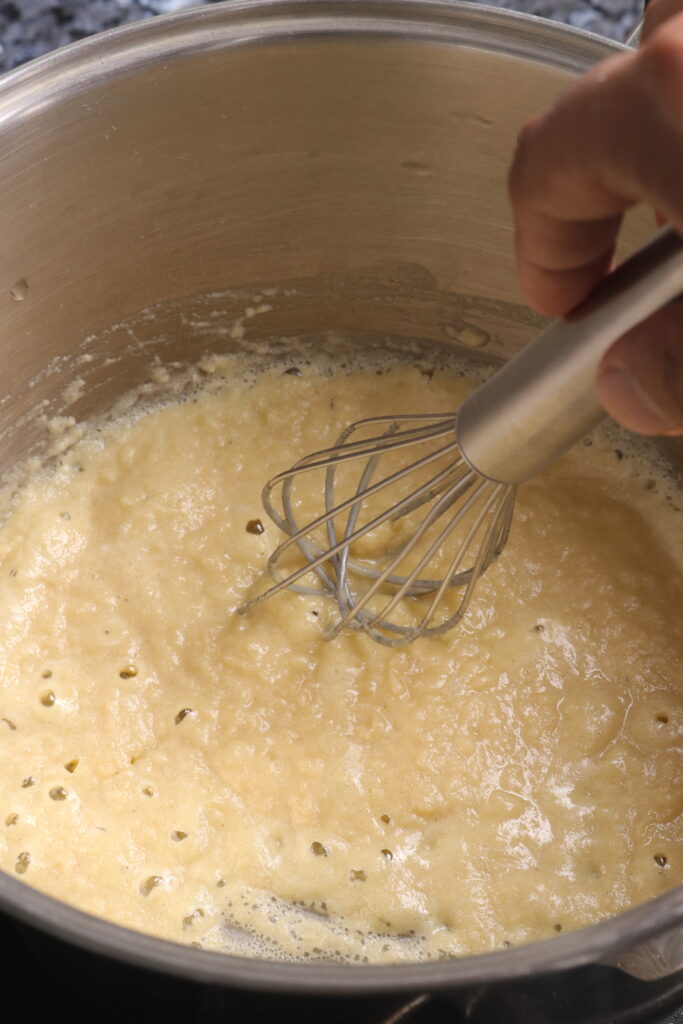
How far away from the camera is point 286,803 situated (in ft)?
3.78

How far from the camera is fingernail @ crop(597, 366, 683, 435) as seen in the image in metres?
0.66

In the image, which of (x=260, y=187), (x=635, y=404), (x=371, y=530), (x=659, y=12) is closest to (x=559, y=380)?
(x=635, y=404)

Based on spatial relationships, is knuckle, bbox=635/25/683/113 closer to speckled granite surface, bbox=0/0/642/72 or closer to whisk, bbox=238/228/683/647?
whisk, bbox=238/228/683/647

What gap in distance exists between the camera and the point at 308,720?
3.96 ft

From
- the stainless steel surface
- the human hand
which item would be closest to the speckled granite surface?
the stainless steel surface

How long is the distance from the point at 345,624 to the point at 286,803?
0.69ft

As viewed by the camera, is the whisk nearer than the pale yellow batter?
Yes

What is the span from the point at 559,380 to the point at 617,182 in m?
Answer: 0.16

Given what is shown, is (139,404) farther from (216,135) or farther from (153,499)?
(216,135)

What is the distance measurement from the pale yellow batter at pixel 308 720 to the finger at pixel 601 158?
0.63m

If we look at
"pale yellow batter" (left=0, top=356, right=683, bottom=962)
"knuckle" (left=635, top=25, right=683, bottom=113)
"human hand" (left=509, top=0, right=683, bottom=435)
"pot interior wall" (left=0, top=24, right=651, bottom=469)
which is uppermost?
"knuckle" (left=635, top=25, right=683, bottom=113)

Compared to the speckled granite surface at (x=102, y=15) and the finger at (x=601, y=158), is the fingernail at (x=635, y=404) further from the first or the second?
the speckled granite surface at (x=102, y=15)

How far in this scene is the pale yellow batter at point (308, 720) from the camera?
110cm

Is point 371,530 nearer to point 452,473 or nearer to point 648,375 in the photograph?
point 452,473
